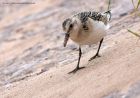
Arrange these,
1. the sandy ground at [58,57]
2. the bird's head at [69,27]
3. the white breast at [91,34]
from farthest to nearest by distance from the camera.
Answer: the white breast at [91,34] < the bird's head at [69,27] < the sandy ground at [58,57]

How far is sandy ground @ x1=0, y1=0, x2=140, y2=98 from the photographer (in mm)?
8234

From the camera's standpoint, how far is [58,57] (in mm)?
12438

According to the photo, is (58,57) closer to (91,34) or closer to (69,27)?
(91,34)

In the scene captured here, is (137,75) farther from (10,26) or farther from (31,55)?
(10,26)

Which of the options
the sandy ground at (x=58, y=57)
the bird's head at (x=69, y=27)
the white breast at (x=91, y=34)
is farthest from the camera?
the white breast at (x=91, y=34)

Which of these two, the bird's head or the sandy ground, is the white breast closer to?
the bird's head

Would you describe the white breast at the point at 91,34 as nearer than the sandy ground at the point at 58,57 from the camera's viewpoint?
No

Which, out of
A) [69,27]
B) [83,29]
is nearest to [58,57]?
[83,29]

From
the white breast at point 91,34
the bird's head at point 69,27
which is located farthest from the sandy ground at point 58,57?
the bird's head at point 69,27

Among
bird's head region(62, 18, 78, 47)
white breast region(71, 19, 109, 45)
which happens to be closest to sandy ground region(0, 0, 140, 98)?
white breast region(71, 19, 109, 45)

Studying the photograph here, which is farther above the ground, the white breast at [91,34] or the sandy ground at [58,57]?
the white breast at [91,34]

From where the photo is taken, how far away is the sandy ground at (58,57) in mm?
8234

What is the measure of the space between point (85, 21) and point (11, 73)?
3343 mm

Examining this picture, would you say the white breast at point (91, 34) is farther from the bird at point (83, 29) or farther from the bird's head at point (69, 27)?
the bird's head at point (69, 27)
